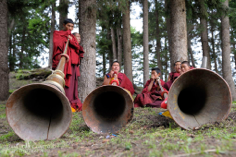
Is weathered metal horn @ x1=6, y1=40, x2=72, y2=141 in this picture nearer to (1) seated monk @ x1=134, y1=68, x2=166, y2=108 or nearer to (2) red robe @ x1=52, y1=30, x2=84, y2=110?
(2) red robe @ x1=52, y1=30, x2=84, y2=110

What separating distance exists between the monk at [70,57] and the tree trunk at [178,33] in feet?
9.46

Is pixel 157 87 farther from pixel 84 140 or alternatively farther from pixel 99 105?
pixel 84 140

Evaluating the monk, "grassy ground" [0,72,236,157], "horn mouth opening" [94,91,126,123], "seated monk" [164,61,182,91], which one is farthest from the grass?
"seated monk" [164,61,182,91]

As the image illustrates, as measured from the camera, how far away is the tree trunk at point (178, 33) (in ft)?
18.3

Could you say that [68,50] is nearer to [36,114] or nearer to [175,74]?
[36,114]

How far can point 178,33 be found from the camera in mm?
5621

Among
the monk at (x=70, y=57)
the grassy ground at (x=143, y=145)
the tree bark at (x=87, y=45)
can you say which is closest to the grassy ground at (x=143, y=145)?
the grassy ground at (x=143, y=145)

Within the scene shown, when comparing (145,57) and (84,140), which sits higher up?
(145,57)

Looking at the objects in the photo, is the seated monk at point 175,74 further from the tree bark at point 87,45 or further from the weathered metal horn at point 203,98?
the weathered metal horn at point 203,98

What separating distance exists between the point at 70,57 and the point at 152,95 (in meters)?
2.66

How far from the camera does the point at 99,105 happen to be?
310 cm

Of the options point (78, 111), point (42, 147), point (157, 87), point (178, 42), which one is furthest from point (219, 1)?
point (42, 147)

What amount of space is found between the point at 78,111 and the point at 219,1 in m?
6.78

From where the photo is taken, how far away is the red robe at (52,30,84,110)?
4.52m
